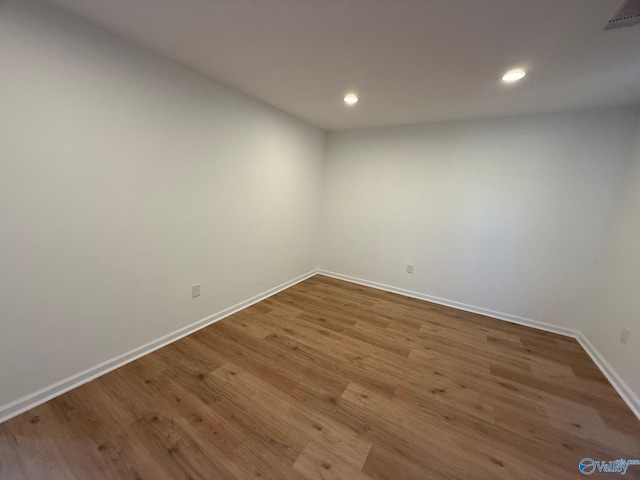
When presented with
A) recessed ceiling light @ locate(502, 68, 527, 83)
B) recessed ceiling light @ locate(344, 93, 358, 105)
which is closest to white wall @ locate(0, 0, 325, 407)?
recessed ceiling light @ locate(344, 93, 358, 105)

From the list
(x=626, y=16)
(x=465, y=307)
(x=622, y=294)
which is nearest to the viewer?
(x=626, y=16)

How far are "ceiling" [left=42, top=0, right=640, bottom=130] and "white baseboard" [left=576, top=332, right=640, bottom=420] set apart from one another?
2205 millimetres

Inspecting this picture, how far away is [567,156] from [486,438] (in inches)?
106

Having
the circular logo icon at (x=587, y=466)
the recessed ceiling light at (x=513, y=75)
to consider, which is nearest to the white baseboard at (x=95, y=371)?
the circular logo icon at (x=587, y=466)

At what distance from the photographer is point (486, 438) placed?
146cm

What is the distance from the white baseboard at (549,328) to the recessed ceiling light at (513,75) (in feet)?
7.78

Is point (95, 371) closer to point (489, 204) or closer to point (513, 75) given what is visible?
point (513, 75)

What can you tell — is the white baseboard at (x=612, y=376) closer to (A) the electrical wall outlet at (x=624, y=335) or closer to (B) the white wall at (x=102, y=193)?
(A) the electrical wall outlet at (x=624, y=335)

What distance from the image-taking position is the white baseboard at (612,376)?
1715 mm

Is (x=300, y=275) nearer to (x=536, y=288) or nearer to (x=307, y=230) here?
(x=307, y=230)

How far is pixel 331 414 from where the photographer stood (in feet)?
5.13

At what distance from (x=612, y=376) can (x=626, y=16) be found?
2440 millimetres

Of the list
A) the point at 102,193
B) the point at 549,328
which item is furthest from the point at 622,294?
the point at 102,193

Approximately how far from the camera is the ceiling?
1265 mm
